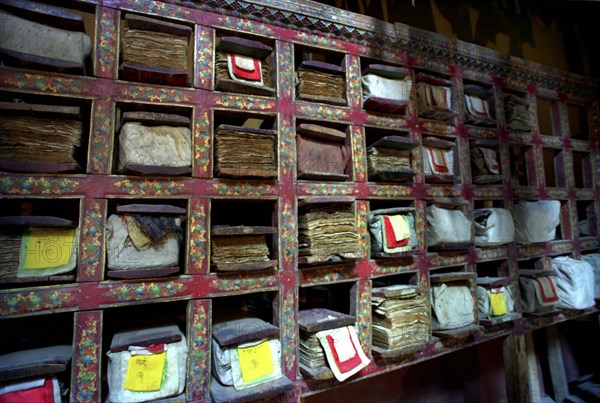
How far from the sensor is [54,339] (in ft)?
8.95

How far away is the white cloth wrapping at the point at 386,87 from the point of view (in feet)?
11.6

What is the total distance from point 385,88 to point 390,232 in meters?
1.51

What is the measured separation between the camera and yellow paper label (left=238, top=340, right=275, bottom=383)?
267cm

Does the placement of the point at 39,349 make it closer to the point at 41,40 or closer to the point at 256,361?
the point at 256,361

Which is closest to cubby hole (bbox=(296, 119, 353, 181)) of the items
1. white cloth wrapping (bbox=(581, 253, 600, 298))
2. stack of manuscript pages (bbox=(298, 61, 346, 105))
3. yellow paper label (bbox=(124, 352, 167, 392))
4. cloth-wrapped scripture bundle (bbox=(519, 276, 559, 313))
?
stack of manuscript pages (bbox=(298, 61, 346, 105))

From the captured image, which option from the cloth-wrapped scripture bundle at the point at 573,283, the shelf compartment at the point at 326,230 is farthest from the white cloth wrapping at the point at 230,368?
the cloth-wrapped scripture bundle at the point at 573,283

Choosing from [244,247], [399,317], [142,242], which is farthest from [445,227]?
[142,242]

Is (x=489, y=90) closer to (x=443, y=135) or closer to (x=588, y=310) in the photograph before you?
(x=443, y=135)

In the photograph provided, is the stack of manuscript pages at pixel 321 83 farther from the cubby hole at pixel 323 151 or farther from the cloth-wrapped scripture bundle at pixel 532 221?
the cloth-wrapped scripture bundle at pixel 532 221

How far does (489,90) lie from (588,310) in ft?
11.0

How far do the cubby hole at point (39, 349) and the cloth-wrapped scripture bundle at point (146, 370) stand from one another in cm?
31

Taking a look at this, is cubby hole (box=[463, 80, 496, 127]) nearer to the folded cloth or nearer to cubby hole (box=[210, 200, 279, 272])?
cubby hole (box=[210, 200, 279, 272])

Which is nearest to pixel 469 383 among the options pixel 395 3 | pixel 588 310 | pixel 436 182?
pixel 588 310

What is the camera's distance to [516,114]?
14.9ft
